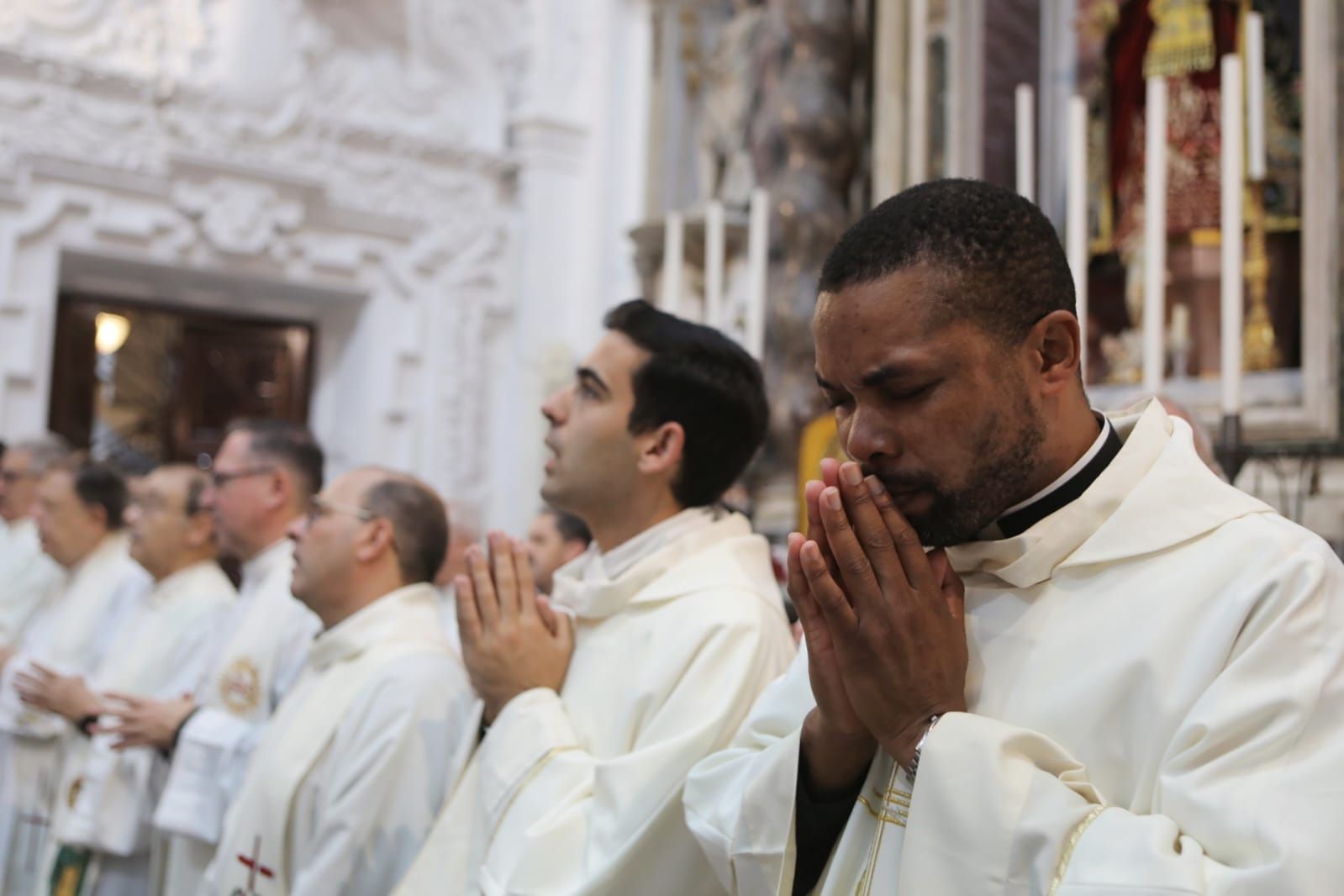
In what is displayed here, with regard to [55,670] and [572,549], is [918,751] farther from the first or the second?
[55,670]

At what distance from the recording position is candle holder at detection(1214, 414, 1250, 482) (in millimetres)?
2703

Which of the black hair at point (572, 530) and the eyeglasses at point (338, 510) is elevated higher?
the eyeglasses at point (338, 510)

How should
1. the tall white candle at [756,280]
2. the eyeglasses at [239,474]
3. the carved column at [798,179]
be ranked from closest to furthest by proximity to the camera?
the tall white candle at [756,280], the eyeglasses at [239,474], the carved column at [798,179]

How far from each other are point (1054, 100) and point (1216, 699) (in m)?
5.56

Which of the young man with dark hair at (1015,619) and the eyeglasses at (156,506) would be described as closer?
the young man with dark hair at (1015,619)

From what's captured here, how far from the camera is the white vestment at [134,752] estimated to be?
395 centimetres

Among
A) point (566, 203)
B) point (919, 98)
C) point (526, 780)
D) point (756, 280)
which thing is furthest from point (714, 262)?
point (566, 203)

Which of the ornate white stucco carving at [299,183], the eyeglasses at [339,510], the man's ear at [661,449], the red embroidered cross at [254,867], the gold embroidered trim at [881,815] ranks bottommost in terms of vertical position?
the red embroidered cross at [254,867]

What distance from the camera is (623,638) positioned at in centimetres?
246

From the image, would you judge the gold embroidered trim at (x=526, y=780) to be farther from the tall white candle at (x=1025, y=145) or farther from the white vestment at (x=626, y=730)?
the tall white candle at (x=1025, y=145)

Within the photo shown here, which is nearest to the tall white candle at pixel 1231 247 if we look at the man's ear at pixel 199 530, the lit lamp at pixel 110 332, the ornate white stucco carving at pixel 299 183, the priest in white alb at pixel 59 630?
the man's ear at pixel 199 530

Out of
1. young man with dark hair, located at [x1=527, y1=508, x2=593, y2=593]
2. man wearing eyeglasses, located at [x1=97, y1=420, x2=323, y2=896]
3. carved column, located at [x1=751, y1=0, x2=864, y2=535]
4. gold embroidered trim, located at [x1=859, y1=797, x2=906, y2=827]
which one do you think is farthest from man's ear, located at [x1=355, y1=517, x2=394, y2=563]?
carved column, located at [x1=751, y1=0, x2=864, y2=535]

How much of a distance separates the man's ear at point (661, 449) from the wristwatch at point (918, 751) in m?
1.23

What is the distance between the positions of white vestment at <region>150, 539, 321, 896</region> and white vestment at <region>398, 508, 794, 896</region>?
4.20 ft
